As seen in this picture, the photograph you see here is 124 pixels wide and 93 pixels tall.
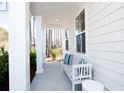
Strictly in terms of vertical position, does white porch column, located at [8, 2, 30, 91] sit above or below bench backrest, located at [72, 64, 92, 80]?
above

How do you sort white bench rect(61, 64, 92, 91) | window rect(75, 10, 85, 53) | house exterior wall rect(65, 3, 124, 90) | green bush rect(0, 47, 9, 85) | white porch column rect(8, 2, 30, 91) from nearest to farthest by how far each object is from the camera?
house exterior wall rect(65, 3, 124, 90), white porch column rect(8, 2, 30, 91), green bush rect(0, 47, 9, 85), white bench rect(61, 64, 92, 91), window rect(75, 10, 85, 53)

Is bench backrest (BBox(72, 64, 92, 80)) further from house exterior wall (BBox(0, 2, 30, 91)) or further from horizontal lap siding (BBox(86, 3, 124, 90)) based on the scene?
house exterior wall (BBox(0, 2, 30, 91))

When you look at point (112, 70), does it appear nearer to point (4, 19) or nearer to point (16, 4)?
point (16, 4)

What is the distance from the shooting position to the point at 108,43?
2.73 m

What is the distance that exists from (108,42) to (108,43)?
2 cm

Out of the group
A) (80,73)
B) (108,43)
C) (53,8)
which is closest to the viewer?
(108,43)

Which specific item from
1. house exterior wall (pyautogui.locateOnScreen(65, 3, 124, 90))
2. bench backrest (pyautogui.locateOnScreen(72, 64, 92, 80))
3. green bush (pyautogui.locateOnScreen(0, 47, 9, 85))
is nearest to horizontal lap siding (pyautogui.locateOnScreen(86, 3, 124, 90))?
house exterior wall (pyautogui.locateOnScreen(65, 3, 124, 90))

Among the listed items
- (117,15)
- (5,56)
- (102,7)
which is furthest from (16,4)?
(117,15)

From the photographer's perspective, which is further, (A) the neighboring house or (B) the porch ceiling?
(B) the porch ceiling

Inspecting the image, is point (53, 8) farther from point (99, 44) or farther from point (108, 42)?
point (108, 42)

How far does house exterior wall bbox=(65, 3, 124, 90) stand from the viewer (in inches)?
90.6

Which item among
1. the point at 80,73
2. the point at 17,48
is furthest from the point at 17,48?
the point at 80,73

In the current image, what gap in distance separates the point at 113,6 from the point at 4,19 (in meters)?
2.73

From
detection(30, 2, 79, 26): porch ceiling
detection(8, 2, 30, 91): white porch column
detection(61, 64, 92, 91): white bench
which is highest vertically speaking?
detection(30, 2, 79, 26): porch ceiling
